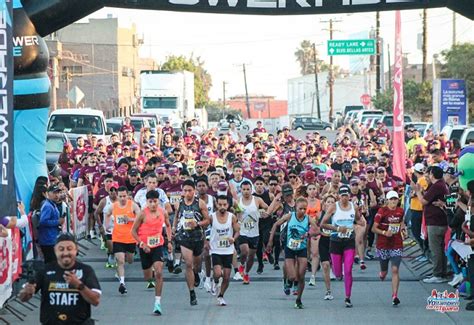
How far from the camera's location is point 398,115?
2656cm

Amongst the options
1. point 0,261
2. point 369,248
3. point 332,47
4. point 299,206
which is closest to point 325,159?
point 369,248

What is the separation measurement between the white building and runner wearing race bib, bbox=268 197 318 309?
315 feet

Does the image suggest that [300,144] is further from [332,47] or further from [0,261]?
[332,47]

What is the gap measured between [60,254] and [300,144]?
22.4 meters

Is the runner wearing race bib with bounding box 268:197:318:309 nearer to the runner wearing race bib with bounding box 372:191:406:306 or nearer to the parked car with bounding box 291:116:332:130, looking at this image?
the runner wearing race bib with bounding box 372:191:406:306

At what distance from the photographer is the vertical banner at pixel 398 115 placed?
25.6 m

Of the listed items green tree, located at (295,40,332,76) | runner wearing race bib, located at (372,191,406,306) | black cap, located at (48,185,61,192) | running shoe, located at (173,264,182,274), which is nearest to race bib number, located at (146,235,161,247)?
black cap, located at (48,185,61,192)

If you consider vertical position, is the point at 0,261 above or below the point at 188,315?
above

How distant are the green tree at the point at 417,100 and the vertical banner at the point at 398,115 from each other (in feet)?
119

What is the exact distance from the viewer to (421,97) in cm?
6406

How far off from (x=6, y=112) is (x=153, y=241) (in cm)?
334

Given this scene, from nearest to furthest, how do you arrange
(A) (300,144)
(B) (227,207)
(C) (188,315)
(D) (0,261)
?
(D) (0,261) → (C) (188,315) → (B) (227,207) → (A) (300,144)

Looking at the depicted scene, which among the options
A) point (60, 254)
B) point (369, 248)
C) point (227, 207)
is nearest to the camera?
point (60, 254)

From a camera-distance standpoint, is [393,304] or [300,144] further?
[300,144]
